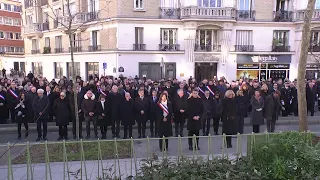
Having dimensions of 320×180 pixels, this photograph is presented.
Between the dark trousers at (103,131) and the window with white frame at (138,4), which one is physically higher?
the window with white frame at (138,4)

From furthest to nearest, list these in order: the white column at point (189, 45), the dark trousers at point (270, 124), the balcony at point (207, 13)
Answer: the white column at point (189, 45)
the balcony at point (207, 13)
the dark trousers at point (270, 124)

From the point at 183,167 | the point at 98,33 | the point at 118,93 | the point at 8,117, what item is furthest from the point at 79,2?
the point at 183,167

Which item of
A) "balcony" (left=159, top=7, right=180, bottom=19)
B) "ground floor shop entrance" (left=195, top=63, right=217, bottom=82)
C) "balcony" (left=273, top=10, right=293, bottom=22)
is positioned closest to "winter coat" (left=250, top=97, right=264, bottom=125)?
"ground floor shop entrance" (left=195, top=63, right=217, bottom=82)

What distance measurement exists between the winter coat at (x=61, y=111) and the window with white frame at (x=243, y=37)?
74.6ft

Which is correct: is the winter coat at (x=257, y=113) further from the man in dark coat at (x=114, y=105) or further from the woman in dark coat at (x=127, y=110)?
the man in dark coat at (x=114, y=105)

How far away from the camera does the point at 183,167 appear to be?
456 centimetres

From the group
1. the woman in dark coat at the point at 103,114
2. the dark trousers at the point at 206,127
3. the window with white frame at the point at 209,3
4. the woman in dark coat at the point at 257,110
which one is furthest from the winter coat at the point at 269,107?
the window with white frame at the point at 209,3

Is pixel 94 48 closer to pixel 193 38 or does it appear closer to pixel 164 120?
pixel 193 38

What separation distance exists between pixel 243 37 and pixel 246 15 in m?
2.24

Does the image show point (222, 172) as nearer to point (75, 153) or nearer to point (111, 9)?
point (75, 153)

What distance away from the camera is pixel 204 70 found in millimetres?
29078

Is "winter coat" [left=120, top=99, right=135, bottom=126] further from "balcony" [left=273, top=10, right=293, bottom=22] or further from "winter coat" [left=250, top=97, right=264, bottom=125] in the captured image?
"balcony" [left=273, top=10, right=293, bottom=22]

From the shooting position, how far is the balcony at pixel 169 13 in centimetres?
2798

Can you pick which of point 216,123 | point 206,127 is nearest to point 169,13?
point 206,127
